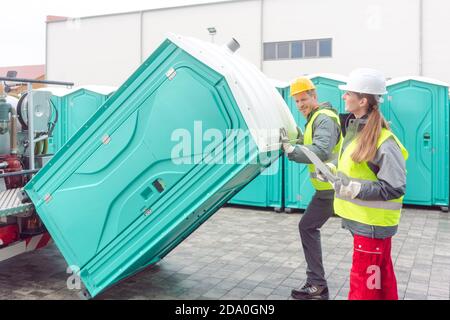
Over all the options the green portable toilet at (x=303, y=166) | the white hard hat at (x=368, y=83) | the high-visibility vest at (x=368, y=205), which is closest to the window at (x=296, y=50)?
the green portable toilet at (x=303, y=166)

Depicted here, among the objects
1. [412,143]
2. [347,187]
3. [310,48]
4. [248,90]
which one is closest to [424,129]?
[412,143]

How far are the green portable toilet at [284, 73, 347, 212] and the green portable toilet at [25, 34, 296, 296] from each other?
4336 millimetres

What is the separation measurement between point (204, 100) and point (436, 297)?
2.68m

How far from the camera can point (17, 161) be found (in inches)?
183

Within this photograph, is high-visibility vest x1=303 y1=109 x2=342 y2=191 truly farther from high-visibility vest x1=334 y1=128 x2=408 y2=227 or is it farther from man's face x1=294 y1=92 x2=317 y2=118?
high-visibility vest x1=334 y1=128 x2=408 y2=227

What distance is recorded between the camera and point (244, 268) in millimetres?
4922

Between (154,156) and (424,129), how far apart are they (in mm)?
6200

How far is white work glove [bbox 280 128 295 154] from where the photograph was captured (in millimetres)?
3563

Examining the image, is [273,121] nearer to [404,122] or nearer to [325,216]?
[325,216]

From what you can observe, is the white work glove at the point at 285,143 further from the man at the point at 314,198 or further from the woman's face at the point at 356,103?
the woman's face at the point at 356,103

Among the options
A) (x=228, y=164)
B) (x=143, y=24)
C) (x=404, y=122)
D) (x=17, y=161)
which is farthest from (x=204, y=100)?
(x=143, y=24)

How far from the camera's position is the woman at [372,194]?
2.67 m

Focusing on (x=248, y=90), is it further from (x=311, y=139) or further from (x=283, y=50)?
(x=283, y=50)

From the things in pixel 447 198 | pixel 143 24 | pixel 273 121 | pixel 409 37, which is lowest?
pixel 447 198
